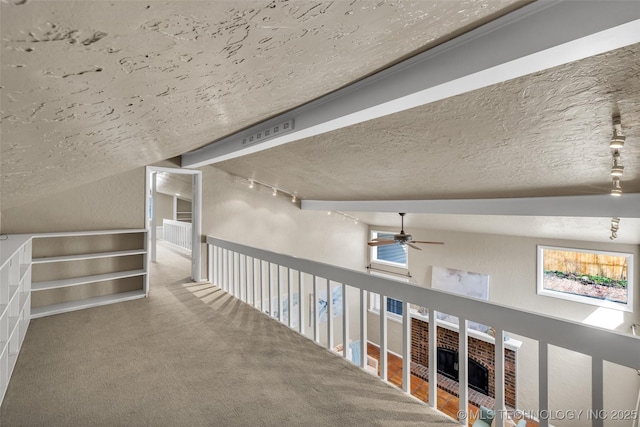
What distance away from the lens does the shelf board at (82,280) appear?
3.40 metres

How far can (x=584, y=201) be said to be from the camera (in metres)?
3.23

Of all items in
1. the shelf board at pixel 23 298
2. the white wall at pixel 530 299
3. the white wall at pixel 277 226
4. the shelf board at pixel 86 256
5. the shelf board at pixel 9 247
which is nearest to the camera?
the shelf board at pixel 9 247

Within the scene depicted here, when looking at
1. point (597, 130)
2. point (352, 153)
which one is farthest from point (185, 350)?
point (597, 130)

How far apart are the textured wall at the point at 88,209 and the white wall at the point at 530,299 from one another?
5.99 metres

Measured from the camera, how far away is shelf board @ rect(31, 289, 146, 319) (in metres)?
3.45

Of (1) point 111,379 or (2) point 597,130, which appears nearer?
(2) point 597,130

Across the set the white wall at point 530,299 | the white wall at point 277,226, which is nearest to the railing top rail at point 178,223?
the white wall at point 277,226

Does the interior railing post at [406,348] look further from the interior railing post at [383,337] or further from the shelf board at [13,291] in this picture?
the shelf board at [13,291]

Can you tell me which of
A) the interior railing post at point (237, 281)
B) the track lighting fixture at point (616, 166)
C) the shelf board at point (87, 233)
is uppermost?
the track lighting fixture at point (616, 166)

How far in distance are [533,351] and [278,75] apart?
708 cm

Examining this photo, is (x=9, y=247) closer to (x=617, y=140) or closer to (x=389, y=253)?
(x=617, y=140)

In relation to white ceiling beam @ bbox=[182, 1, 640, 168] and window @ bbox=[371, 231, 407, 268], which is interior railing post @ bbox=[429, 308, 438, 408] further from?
window @ bbox=[371, 231, 407, 268]

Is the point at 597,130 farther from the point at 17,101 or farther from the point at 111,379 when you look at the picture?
the point at 111,379

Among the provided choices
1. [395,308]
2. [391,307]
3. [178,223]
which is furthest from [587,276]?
[178,223]
